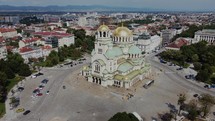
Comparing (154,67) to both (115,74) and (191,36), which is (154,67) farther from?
(191,36)

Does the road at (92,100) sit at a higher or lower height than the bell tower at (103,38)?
lower

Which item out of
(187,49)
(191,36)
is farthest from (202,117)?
(191,36)

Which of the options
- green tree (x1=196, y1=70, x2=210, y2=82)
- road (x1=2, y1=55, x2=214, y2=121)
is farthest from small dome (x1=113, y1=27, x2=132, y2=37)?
green tree (x1=196, y1=70, x2=210, y2=82)

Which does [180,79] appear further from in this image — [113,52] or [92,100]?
[92,100]

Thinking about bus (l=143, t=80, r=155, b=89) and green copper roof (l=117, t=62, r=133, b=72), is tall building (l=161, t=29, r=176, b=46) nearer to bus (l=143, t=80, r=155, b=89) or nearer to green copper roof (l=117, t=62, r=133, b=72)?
bus (l=143, t=80, r=155, b=89)

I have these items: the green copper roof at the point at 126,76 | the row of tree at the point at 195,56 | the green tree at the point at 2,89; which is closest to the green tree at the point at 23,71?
the green tree at the point at 2,89

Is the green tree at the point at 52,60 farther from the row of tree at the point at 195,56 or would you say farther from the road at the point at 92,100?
the row of tree at the point at 195,56

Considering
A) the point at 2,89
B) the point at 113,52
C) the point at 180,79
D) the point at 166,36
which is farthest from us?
the point at 166,36

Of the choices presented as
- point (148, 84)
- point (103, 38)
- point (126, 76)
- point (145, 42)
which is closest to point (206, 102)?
point (148, 84)
